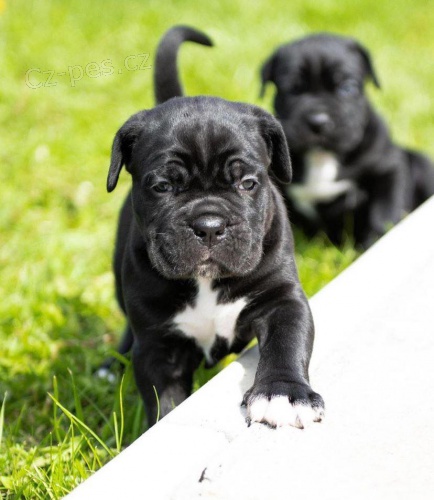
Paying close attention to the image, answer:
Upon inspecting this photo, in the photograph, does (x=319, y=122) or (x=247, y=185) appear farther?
(x=319, y=122)

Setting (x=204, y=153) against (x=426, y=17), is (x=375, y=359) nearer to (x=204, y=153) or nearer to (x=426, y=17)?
(x=204, y=153)

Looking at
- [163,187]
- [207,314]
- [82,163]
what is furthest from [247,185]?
[82,163]

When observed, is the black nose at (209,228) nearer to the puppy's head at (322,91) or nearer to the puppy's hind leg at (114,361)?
the puppy's hind leg at (114,361)

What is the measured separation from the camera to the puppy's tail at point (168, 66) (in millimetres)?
3648

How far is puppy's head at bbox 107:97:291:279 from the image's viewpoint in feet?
8.79

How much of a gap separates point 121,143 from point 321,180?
6.94 ft

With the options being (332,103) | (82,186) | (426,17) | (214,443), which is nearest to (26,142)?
(82,186)

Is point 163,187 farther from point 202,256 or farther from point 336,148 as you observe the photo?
point 336,148

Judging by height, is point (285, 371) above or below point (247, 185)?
below

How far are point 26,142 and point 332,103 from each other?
2220 mm

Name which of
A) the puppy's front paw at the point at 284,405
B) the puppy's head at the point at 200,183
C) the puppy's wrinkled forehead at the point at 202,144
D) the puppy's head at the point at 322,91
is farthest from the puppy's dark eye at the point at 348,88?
the puppy's front paw at the point at 284,405

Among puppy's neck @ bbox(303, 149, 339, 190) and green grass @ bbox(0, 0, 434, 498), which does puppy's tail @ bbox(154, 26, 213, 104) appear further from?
puppy's neck @ bbox(303, 149, 339, 190)

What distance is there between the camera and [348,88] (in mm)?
4922

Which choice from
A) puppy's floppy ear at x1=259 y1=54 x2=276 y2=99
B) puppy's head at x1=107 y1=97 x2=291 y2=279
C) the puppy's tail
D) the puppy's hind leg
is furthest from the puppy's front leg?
puppy's floppy ear at x1=259 y1=54 x2=276 y2=99
